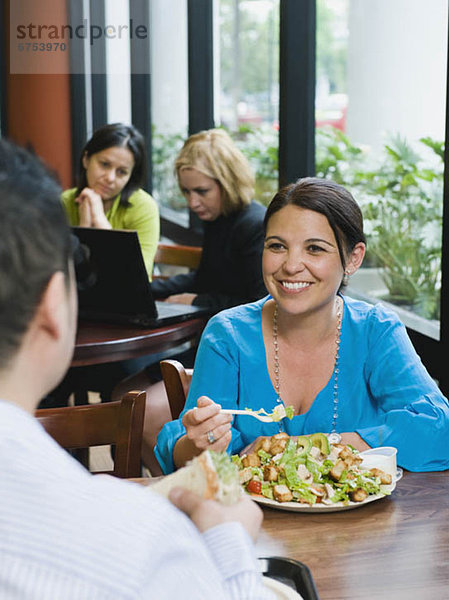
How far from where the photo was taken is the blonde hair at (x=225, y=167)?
3.48 meters

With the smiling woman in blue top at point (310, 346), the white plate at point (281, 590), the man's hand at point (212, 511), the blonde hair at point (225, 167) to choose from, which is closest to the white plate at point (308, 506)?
the white plate at point (281, 590)

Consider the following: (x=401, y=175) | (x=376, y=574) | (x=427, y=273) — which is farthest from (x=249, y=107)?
(x=376, y=574)

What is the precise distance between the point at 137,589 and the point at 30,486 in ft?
0.40

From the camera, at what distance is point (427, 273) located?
2852 millimetres

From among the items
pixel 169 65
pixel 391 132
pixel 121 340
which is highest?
pixel 169 65

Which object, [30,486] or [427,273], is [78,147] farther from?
[30,486]

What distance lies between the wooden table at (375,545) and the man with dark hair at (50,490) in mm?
499

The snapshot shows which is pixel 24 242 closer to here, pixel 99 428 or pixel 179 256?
pixel 99 428

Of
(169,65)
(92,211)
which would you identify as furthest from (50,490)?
(169,65)

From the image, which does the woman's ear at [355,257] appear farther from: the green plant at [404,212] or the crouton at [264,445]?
the green plant at [404,212]

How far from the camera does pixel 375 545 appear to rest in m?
1.34

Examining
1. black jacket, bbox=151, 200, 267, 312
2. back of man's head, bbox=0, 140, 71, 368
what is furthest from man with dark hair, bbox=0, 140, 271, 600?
black jacket, bbox=151, 200, 267, 312

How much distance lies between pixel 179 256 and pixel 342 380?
88.0 inches

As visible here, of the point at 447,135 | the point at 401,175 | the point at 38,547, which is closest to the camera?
the point at 38,547
